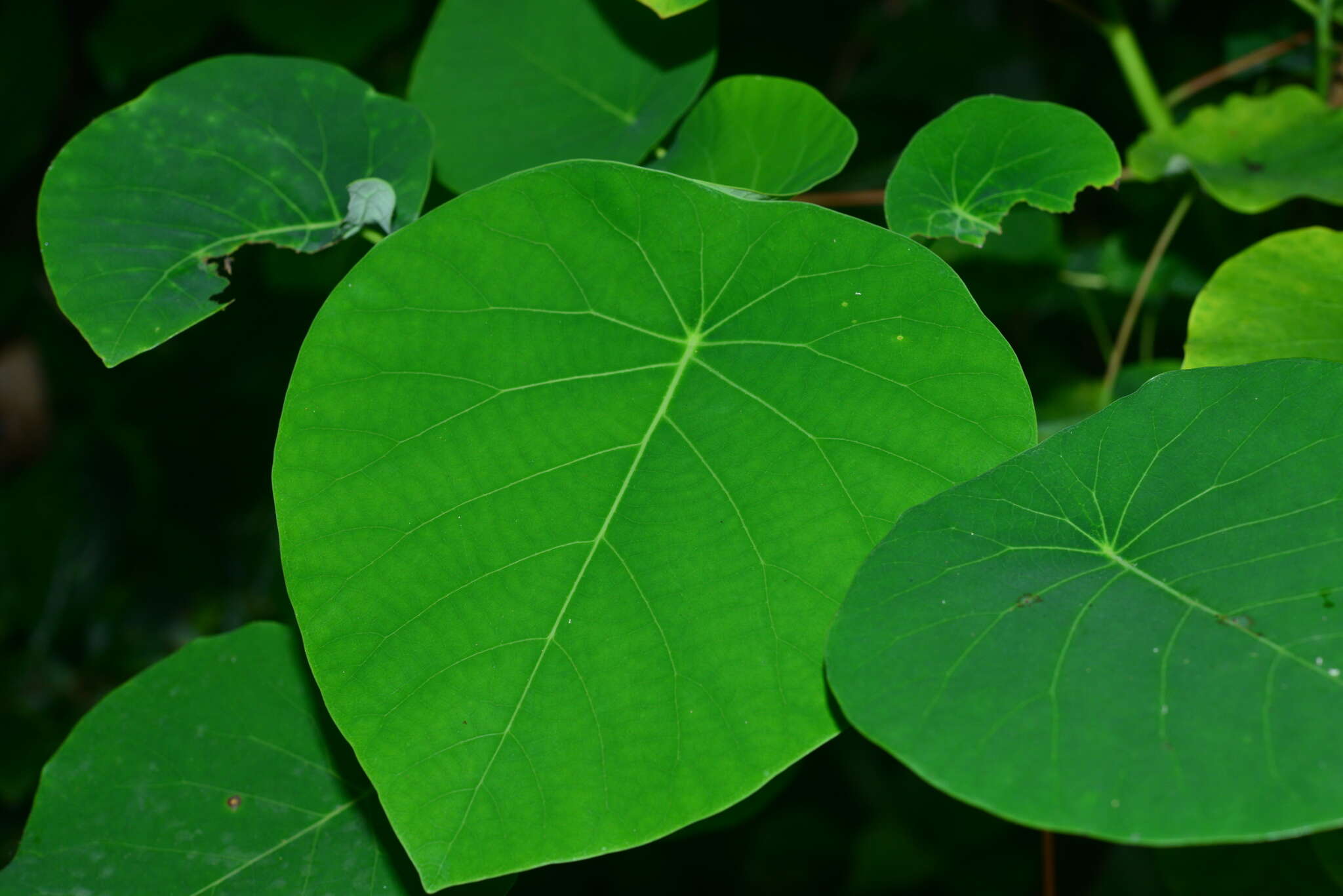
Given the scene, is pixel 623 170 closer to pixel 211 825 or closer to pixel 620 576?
pixel 620 576

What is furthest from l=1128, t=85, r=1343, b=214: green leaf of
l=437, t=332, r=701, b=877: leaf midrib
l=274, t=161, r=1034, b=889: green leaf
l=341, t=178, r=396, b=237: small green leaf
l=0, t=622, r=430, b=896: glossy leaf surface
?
l=0, t=622, r=430, b=896: glossy leaf surface

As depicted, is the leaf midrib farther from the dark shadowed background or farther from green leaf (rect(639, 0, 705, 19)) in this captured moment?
the dark shadowed background

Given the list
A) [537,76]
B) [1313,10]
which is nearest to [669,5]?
[537,76]

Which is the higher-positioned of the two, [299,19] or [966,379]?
[966,379]

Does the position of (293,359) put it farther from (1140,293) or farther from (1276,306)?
(1276,306)

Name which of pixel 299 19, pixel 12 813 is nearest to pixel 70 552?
pixel 12 813

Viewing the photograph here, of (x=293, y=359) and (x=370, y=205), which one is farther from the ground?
(x=370, y=205)

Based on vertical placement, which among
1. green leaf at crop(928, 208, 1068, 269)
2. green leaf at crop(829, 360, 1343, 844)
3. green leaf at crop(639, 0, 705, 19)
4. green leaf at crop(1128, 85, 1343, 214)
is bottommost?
green leaf at crop(928, 208, 1068, 269)
